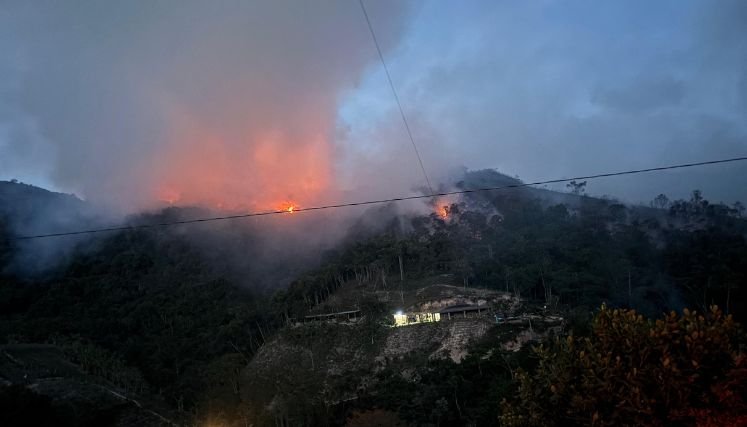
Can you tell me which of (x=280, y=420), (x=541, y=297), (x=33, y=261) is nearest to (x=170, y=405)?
(x=280, y=420)

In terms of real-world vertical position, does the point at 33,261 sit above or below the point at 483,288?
above

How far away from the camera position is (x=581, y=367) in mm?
9641

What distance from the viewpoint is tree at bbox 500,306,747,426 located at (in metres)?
8.16

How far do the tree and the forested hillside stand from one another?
28.8 metres

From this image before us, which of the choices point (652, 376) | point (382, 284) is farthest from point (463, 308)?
point (652, 376)

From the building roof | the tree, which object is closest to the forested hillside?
the building roof

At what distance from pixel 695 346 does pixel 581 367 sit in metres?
2.15

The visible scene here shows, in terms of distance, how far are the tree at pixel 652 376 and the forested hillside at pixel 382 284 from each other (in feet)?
94.4

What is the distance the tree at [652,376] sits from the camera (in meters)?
8.16

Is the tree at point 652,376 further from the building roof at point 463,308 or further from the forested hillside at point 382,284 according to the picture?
the building roof at point 463,308

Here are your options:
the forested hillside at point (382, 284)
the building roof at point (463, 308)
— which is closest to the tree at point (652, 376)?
the forested hillside at point (382, 284)

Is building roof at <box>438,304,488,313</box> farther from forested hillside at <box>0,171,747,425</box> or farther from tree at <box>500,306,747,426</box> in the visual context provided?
A: tree at <box>500,306,747,426</box>

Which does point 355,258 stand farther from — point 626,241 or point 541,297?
point 626,241

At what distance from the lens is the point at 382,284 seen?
88688mm
